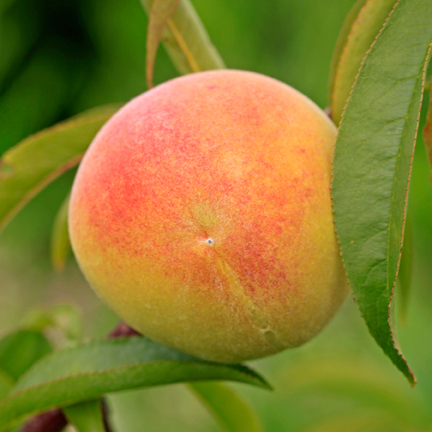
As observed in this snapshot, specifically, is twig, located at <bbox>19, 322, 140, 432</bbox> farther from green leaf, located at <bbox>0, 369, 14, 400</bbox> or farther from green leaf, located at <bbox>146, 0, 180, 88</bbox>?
green leaf, located at <bbox>146, 0, 180, 88</bbox>

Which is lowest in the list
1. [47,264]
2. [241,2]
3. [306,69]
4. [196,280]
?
[47,264]

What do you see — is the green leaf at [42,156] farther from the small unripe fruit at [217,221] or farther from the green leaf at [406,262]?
the green leaf at [406,262]

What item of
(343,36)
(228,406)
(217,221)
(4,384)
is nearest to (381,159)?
(217,221)

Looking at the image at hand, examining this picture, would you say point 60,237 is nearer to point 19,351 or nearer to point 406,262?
point 19,351

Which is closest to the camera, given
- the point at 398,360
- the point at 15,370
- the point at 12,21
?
the point at 398,360

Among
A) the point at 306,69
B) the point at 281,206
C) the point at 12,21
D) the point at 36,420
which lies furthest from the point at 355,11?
the point at 12,21

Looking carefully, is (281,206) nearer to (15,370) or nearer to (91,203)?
(91,203)

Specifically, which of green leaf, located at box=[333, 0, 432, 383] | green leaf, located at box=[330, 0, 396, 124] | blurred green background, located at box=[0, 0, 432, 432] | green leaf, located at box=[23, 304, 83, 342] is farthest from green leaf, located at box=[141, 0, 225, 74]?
Result: blurred green background, located at box=[0, 0, 432, 432]
